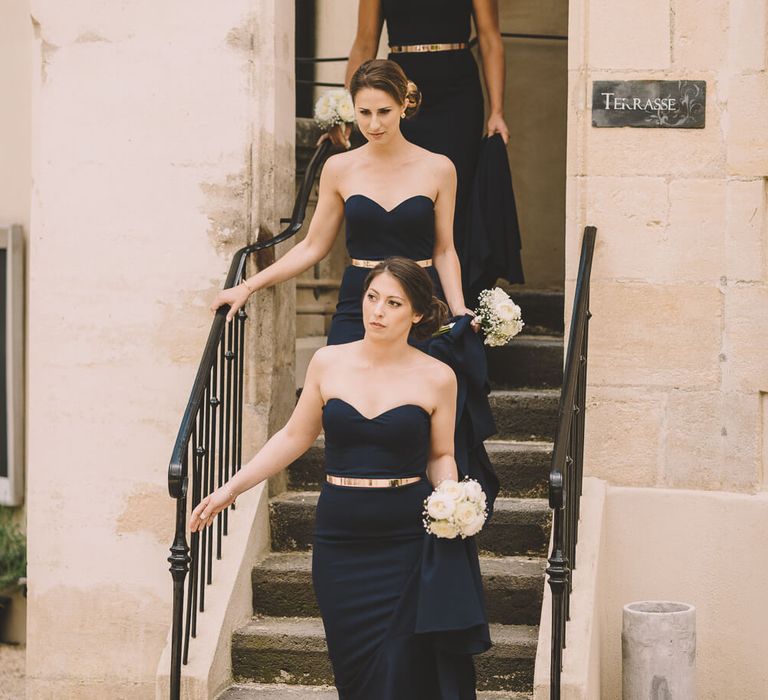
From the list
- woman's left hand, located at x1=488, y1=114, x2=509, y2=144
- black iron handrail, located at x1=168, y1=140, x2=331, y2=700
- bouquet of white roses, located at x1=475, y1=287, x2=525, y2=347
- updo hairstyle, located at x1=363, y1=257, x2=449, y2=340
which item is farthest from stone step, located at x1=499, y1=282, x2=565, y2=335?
updo hairstyle, located at x1=363, y1=257, x2=449, y2=340

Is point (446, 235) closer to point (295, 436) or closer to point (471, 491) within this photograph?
point (295, 436)

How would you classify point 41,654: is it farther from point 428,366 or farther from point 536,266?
point 536,266

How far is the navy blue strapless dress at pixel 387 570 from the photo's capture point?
448 centimetres

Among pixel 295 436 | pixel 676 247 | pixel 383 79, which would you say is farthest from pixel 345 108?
pixel 295 436

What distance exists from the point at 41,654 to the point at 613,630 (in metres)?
2.66

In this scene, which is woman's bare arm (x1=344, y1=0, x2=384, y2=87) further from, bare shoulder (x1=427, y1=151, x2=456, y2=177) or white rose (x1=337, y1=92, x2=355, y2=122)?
bare shoulder (x1=427, y1=151, x2=456, y2=177)

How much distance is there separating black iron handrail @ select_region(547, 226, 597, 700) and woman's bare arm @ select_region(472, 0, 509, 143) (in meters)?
0.79

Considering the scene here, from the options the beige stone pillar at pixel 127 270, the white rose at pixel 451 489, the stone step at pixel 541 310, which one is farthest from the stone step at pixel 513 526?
the white rose at pixel 451 489

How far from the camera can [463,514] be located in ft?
14.3

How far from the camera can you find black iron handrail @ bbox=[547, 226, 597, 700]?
4734 millimetres

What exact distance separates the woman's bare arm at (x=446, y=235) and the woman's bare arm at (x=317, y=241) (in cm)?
41

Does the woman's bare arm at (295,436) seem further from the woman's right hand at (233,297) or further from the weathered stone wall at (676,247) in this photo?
the weathered stone wall at (676,247)

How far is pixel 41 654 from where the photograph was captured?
680 centimetres

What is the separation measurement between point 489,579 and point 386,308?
184cm
